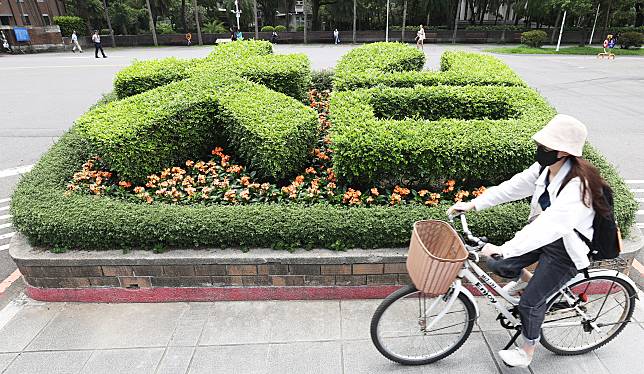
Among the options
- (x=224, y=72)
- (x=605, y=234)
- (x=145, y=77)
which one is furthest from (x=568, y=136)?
(x=145, y=77)

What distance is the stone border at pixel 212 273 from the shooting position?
3.55 metres

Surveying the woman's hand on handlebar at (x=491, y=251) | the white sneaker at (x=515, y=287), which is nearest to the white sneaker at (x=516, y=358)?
the white sneaker at (x=515, y=287)

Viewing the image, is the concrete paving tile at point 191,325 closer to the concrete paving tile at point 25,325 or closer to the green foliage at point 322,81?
the concrete paving tile at point 25,325

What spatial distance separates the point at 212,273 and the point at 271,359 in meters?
0.93

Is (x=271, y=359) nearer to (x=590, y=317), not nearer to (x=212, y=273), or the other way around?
(x=212, y=273)

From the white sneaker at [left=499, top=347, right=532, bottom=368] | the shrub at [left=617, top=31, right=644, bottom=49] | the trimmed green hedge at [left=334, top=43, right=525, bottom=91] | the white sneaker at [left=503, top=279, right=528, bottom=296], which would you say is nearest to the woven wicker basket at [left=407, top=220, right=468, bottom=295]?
the white sneaker at [left=503, top=279, right=528, bottom=296]

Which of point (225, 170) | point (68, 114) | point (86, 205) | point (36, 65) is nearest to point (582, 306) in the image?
point (225, 170)

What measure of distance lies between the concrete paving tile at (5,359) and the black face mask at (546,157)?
415 cm

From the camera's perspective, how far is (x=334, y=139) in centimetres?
414

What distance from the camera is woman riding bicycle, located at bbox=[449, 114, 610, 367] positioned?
230 cm

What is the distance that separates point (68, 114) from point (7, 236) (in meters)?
6.86

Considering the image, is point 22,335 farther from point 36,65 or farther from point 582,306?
point 36,65

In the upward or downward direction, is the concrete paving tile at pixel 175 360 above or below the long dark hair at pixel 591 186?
below

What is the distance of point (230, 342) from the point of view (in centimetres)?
335
